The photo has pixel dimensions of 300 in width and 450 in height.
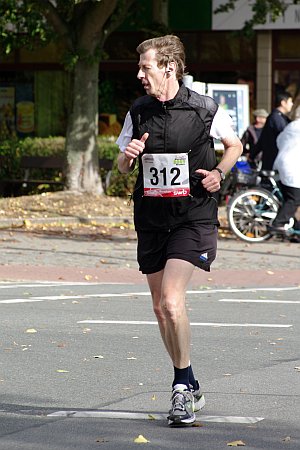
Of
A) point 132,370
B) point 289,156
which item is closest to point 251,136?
point 289,156

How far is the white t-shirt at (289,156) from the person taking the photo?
54.6ft

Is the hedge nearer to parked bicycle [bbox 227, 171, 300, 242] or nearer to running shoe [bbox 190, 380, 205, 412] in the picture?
parked bicycle [bbox 227, 171, 300, 242]

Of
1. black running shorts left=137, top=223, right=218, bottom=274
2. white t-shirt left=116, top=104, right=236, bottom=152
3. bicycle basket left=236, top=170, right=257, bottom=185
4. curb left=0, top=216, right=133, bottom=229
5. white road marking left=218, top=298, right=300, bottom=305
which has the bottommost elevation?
curb left=0, top=216, right=133, bottom=229

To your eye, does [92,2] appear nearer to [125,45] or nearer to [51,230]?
[51,230]

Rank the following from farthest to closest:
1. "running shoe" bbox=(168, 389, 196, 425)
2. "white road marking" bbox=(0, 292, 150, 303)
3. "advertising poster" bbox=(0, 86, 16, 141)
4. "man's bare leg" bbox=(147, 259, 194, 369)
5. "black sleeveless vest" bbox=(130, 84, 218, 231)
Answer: "advertising poster" bbox=(0, 86, 16, 141)
"white road marking" bbox=(0, 292, 150, 303)
"black sleeveless vest" bbox=(130, 84, 218, 231)
"man's bare leg" bbox=(147, 259, 194, 369)
"running shoe" bbox=(168, 389, 196, 425)

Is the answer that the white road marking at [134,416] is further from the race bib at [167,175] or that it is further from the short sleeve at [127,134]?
the short sleeve at [127,134]

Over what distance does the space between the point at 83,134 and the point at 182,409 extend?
1499 centimetres

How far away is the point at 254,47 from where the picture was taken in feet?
85.7

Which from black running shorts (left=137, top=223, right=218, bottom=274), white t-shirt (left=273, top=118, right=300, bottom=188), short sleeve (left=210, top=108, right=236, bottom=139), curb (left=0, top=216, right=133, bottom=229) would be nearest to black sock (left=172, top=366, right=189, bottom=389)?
black running shorts (left=137, top=223, right=218, bottom=274)

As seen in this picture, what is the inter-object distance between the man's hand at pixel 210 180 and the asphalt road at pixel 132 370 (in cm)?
118

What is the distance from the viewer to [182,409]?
20.8ft

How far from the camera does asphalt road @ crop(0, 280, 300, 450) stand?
243 inches

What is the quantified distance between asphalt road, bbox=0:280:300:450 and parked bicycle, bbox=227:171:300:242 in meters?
4.88

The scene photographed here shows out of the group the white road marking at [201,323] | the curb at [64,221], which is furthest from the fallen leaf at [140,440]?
the curb at [64,221]
